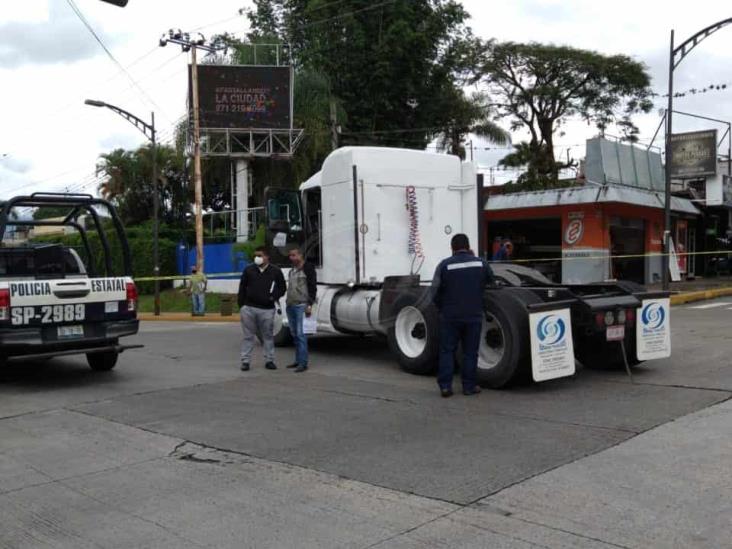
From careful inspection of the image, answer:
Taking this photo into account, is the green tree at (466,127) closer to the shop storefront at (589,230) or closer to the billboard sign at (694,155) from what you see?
the shop storefront at (589,230)

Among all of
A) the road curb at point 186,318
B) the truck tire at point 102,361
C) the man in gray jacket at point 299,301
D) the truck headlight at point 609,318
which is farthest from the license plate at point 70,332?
the road curb at point 186,318

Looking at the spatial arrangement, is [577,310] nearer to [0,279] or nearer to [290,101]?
[0,279]

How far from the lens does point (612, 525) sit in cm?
430

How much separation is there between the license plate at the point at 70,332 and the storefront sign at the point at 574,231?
20330 mm

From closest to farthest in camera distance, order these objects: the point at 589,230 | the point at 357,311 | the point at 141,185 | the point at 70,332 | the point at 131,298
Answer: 1. the point at 70,332
2. the point at 131,298
3. the point at 357,311
4. the point at 589,230
5. the point at 141,185

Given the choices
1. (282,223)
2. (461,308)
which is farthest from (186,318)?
(461,308)

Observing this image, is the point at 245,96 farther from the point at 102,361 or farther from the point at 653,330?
the point at 653,330

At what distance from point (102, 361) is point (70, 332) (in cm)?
130

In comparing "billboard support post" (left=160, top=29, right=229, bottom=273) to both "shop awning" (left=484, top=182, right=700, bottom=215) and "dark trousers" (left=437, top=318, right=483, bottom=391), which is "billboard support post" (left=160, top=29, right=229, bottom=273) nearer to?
"shop awning" (left=484, top=182, right=700, bottom=215)

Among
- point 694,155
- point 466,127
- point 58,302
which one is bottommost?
point 58,302

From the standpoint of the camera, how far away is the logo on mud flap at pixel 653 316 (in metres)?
9.04

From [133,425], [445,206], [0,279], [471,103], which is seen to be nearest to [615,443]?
[133,425]

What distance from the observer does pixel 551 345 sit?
26.7 ft

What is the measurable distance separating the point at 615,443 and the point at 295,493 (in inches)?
107
